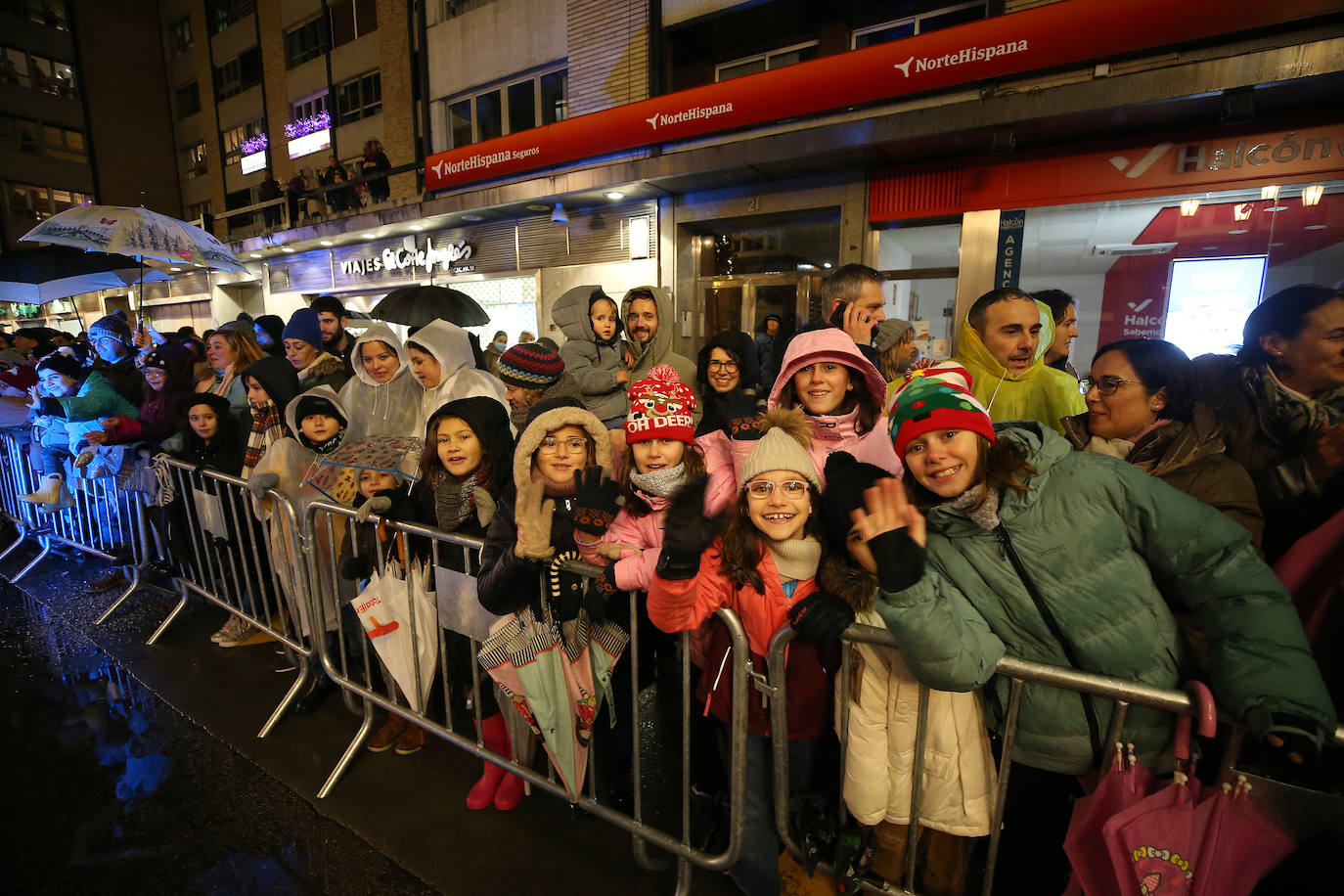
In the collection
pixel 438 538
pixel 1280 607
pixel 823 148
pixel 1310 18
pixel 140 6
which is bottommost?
pixel 438 538

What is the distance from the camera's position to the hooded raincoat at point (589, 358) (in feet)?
14.2

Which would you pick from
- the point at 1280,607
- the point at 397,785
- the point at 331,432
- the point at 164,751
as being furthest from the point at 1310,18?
the point at 164,751

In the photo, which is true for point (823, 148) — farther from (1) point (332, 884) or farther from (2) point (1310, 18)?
(1) point (332, 884)

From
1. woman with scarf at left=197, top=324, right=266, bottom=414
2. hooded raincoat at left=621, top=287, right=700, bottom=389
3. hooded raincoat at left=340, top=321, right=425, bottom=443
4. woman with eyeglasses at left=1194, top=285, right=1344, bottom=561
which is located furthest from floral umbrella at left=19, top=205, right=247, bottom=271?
woman with eyeglasses at left=1194, top=285, right=1344, bottom=561

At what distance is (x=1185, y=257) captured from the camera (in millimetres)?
6840

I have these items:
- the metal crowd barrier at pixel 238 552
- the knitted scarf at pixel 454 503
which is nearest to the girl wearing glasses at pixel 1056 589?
the knitted scarf at pixel 454 503

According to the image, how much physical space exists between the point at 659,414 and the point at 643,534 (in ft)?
1.63

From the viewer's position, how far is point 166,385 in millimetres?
4992

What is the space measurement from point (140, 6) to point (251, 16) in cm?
1503

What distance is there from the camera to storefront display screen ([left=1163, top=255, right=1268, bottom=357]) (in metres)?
6.54

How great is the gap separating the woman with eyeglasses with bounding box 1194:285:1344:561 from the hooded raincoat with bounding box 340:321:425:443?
440 centimetres

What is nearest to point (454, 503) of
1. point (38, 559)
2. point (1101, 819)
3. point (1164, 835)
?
point (1101, 819)

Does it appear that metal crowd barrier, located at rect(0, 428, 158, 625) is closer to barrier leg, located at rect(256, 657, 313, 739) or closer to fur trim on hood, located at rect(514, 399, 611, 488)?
barrier leg, located at rect(256, 657, 313, 739)

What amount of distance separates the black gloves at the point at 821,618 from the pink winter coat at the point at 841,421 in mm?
795
